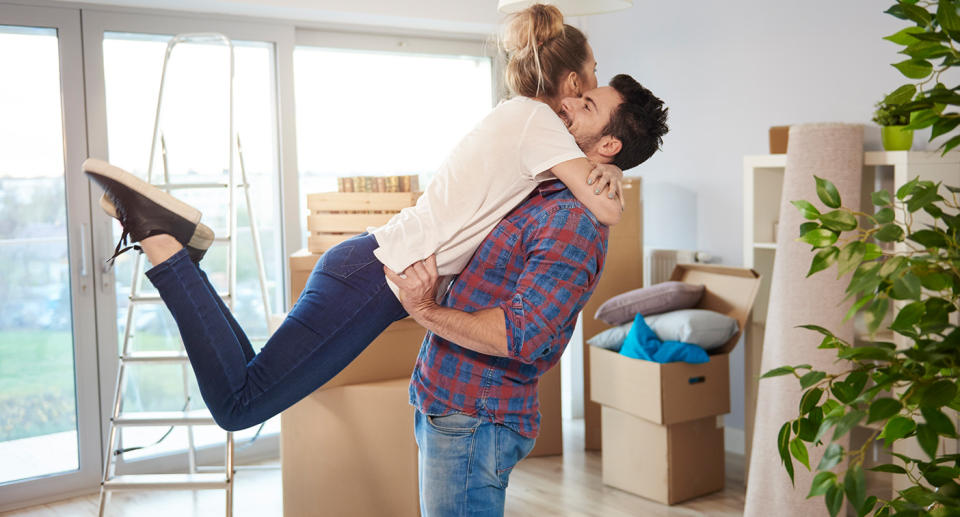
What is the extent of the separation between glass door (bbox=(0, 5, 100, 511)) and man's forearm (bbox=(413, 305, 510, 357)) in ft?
8.53

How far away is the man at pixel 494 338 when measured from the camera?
1412 mm

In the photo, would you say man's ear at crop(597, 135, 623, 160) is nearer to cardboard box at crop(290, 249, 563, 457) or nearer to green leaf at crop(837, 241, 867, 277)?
green leaf at crop(837, 241, 867, 277)

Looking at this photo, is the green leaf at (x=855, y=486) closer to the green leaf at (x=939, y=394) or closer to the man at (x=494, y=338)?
the green leaf at (x=939, y=394)

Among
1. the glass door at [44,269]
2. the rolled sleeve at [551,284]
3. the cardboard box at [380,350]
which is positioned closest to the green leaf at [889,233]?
the rolled sleeve at [551,284]

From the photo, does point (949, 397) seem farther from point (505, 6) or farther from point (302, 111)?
point (302, 111)

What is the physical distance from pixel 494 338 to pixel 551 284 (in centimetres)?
14

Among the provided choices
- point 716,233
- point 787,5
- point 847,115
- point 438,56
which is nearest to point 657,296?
point 716,233

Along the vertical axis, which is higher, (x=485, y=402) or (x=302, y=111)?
(x=302, y=111)

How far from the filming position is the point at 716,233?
3.99 meters

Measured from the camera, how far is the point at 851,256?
0.80m

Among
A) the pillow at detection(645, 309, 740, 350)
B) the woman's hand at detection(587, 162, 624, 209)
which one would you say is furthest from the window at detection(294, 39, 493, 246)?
the woman's hand at detection(587, 162, 624, 209)

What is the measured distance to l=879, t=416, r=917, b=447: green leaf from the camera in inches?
29.5

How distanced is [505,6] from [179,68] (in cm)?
195

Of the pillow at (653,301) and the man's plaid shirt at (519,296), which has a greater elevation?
the man's plaid shirt at (519,296)
